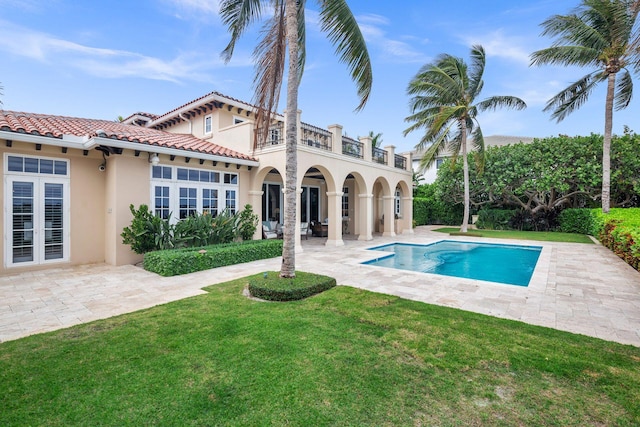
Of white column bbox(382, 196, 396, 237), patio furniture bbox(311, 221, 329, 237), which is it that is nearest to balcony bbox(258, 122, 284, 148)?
patio furniture bbox(311, 221, 329, 237)

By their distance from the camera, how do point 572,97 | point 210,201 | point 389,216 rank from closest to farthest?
point 210,201 → point 572,97 → point 389,216

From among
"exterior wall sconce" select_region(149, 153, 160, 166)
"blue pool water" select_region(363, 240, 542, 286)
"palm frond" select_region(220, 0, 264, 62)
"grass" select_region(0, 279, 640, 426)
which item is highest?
"palm frond" select_region(220, 0, 264, 62)

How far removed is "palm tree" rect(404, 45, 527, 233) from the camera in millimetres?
19672

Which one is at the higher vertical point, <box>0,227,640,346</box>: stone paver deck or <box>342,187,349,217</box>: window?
<box>342,187,349,217</box>: window

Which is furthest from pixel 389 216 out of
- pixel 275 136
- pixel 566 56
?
pixel 566 56

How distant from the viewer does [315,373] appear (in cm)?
367

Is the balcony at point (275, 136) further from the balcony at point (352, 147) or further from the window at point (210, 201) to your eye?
the balcony at point (352, 147)

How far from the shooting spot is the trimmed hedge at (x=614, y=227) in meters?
9.86

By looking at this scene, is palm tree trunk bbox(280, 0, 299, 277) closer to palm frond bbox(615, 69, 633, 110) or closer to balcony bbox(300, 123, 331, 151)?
balcony bbox(300, 123, 331, 151)

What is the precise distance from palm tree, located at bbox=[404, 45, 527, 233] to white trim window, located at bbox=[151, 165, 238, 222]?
498 inches

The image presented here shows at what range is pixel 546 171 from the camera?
2077 centimetres

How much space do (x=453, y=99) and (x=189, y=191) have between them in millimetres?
17125

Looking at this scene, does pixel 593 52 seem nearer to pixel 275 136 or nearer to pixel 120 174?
pixel 275 136

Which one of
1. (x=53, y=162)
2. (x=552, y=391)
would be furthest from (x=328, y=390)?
(x=53, y=162)
